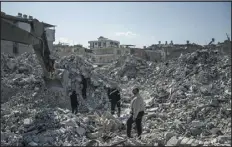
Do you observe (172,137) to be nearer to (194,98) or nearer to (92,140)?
(92,140)

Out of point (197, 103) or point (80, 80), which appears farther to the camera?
point (80, 80)

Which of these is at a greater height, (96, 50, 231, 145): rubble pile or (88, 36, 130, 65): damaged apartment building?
(88, 36, 130, 65): damaged apartment building

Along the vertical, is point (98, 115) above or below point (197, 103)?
below

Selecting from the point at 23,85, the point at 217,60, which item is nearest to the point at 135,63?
the point at 217,60

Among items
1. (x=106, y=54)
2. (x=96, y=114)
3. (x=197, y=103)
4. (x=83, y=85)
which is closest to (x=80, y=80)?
(x=83, y=85)

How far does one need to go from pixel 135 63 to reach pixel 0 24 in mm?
25734

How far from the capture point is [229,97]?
33.7 ft

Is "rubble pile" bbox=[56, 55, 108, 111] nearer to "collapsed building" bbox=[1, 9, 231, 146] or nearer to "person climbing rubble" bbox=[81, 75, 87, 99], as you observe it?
"collapsed building" bbox=[1, 9, 231, 146]

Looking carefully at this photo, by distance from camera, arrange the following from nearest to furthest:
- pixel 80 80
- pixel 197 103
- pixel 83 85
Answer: pixel 197 103, pixel 83 85, pixel 80 80

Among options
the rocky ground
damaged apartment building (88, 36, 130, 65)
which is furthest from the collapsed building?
damaged apartment building (88, 36, 130, 65)

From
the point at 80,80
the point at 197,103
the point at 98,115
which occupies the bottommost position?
the point at 98,115

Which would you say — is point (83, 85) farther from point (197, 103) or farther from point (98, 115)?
point (197, 103)

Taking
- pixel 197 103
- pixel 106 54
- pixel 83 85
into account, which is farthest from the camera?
pixel 106 54

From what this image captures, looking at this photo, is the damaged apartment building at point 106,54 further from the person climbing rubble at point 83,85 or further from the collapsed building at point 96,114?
the person climbing rubble at point 83,85
